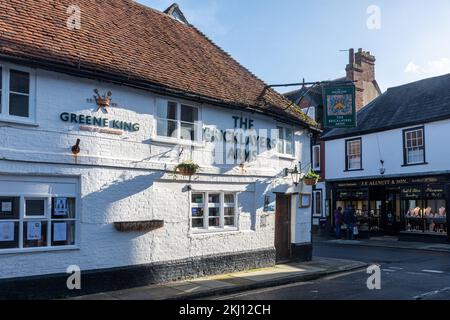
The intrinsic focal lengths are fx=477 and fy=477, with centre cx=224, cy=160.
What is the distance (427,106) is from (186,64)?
14492 millimetres

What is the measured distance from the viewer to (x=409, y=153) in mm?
23203

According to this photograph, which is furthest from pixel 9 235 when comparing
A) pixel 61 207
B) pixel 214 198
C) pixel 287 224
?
pixel 287 224

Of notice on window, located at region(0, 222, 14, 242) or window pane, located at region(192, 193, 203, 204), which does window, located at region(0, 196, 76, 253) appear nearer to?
notice on window, located at region(0, 222, 14, 242)

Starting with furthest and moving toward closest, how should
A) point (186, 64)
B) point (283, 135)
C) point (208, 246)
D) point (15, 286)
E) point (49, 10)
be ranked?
1. point (283, 135)
2. point (186, 64)
3. point (208, 246)
4. point (49, 10)
5. point (15, 286)

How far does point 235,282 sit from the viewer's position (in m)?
11.5

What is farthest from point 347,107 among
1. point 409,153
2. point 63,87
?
point 409,153

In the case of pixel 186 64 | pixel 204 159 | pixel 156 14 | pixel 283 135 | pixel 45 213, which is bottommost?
pixel 45 213

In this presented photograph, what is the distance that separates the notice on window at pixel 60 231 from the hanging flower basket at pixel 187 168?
2.95 metres

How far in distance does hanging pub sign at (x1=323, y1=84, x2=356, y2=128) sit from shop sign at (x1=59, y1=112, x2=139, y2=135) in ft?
20.8

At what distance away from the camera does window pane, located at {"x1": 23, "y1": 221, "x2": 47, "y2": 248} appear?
9.21 meters

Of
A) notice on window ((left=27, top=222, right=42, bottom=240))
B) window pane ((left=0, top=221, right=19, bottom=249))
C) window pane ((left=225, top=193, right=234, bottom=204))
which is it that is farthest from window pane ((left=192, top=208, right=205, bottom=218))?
window pane ((left=0, top=221, right=19, bottom=249))

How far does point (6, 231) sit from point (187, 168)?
13.6 feet
